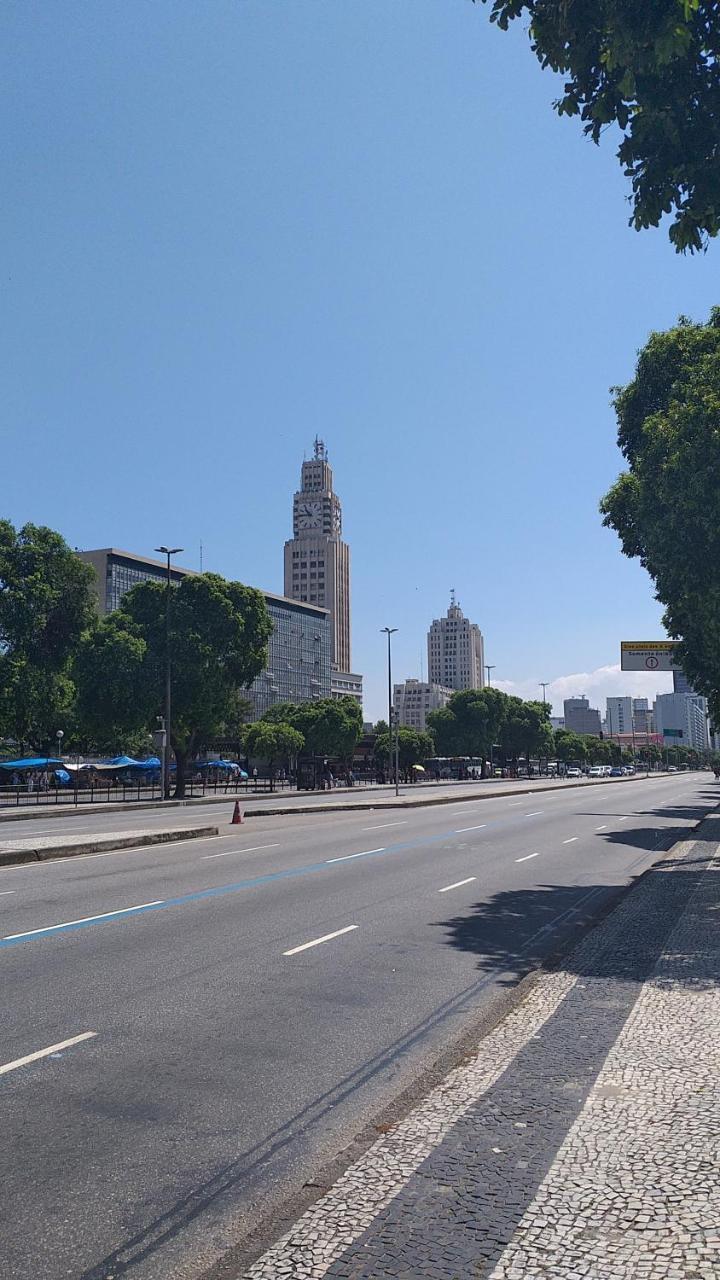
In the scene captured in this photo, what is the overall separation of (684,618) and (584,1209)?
77.7 ft

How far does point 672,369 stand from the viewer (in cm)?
2772

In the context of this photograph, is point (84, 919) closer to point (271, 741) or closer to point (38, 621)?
point (38, 621)

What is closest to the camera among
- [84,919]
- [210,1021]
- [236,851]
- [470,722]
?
[210,1021]

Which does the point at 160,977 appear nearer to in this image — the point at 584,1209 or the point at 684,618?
the point at 584,1209

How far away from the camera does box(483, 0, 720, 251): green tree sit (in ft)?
35.9

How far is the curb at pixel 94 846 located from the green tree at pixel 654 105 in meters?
15.6

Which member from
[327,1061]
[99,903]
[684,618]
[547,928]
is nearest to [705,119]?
[547,928]

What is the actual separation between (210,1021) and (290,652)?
173182mm

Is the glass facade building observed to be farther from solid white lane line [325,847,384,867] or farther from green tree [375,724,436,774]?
solid white lane line [325,847,384,867]

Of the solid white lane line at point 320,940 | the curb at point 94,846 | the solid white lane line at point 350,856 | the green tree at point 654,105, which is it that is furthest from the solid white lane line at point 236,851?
the green tree at point 654,105

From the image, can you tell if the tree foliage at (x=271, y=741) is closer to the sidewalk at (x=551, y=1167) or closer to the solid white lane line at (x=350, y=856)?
the solid white lane line at (x=350, y=856)

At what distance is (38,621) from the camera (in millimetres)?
54062

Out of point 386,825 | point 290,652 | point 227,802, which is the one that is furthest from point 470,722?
point 386,825

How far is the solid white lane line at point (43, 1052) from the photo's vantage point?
6188 mm
